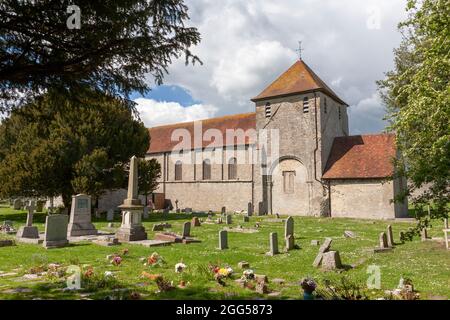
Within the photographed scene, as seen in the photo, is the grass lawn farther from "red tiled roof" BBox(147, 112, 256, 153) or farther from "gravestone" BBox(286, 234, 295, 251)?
"red tiled roof" BBox(147, 112, 256, 153)

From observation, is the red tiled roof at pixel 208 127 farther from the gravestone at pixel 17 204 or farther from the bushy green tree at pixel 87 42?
the bushy green tree at pixel 87 42

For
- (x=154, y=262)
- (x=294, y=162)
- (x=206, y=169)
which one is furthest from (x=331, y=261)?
(x=206, y=169)

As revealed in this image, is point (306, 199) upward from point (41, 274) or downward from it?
upward

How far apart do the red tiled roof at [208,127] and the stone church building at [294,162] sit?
142mm

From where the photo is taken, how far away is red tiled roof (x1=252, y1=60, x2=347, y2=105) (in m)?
30.8

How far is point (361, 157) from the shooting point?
94.4 ft

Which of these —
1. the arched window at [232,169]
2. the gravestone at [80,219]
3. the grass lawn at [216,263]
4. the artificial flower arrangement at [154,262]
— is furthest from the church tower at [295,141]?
the artificial flower arrangement at [154,262]

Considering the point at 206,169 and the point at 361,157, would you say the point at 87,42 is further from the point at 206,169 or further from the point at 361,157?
the point at 206,169

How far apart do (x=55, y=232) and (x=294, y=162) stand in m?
21.3
